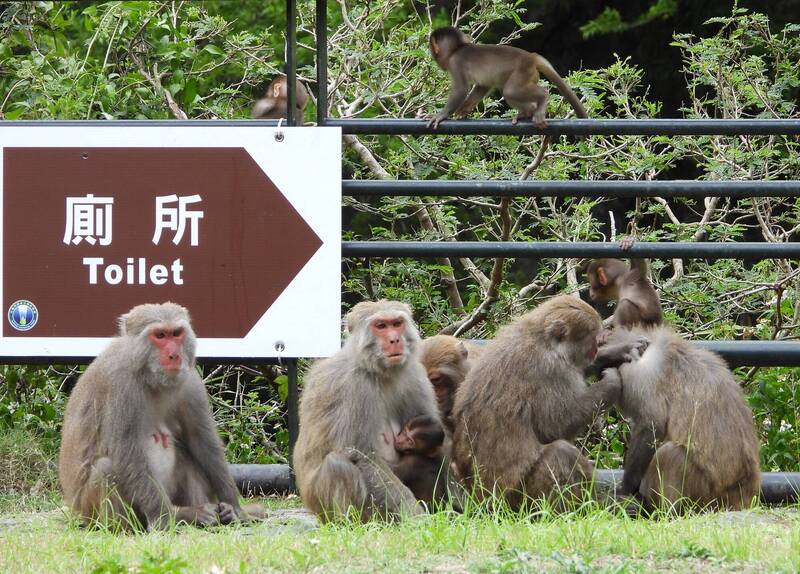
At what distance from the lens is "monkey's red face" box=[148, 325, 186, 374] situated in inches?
228

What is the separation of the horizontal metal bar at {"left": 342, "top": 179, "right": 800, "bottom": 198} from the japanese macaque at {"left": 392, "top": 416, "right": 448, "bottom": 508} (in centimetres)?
145

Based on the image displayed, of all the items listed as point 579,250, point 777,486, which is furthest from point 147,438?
point 777,486

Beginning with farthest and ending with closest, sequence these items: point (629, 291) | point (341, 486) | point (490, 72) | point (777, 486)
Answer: point (490, 72)
point (629, 291)
point (777, 486)
point (341, 486)

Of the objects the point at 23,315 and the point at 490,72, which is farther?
the point at 490,72

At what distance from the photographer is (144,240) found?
6688mm

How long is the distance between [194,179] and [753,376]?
406cm

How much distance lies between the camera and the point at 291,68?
668cm

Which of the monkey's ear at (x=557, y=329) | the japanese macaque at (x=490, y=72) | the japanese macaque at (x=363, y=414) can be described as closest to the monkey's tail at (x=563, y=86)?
the japanese macaque at (x=490, y=72)

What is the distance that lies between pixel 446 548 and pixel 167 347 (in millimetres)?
1894

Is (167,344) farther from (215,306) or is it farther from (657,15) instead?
(657,15)

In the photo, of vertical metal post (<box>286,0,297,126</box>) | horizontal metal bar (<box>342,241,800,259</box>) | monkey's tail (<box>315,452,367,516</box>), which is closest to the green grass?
monkey's tail (<box>315,452,367,516</box>)

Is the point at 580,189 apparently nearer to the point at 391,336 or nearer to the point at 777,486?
the point at 391,336

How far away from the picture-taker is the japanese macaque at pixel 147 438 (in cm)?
571

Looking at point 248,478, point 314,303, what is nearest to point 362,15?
point 314,303
